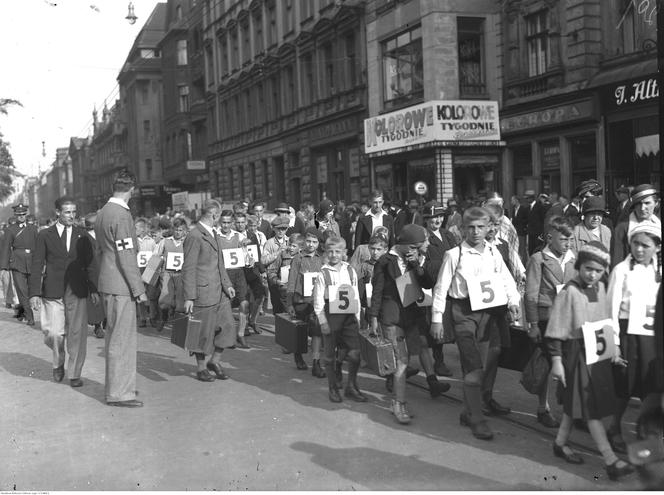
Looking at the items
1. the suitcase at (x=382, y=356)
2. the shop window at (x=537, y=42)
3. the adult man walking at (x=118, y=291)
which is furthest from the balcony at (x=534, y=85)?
the adult man walking at (x=118, y=291)

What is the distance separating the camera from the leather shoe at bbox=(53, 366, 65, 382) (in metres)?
9.10

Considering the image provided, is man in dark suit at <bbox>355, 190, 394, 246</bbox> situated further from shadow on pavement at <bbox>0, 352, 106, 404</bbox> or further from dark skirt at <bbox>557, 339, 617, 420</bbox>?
dark skirt at <bbox>557, 339, 617, 420</bbox>

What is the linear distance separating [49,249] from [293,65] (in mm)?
28995

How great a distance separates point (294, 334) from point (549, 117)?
14.6 metres

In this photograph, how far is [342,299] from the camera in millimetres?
7785

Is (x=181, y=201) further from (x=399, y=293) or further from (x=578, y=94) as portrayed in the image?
(x=399, y=293)

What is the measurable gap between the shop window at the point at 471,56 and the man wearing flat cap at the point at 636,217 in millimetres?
17624

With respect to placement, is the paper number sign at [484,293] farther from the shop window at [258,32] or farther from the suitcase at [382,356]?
the shop window at [258,32]

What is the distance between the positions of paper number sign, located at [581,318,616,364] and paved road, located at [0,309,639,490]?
75 cm

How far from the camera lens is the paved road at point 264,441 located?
529cm

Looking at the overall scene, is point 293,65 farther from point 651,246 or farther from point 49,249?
point 651,246

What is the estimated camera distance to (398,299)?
283 inches

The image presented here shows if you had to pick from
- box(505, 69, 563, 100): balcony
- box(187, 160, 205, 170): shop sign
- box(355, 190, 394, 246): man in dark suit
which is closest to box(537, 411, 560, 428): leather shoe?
box(355, 190, 394, 246): man in dark suit

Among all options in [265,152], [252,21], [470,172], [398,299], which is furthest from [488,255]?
[252,21]
